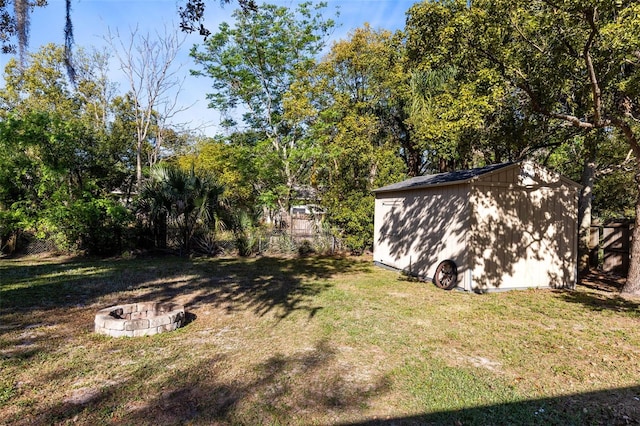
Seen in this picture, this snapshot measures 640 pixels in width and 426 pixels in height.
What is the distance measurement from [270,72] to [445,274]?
1266cm

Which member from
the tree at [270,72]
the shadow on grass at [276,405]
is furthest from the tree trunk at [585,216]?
the tree at [270,72]

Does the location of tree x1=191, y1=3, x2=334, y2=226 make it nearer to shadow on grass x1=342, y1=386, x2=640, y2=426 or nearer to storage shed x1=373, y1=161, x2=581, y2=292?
storage shed x1=373, y1=161, x2=581, y2=292

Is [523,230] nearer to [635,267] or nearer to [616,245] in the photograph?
[635,267]

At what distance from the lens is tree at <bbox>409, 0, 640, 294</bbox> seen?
5876 millimetres

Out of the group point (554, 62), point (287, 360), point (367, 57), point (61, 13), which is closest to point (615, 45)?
point (554, 62)

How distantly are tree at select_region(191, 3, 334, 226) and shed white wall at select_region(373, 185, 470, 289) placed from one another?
5.27m

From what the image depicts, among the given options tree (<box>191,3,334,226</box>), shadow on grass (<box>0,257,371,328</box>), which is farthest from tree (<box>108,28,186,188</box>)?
shadow on grass (<box>0,257,371,328</box>)

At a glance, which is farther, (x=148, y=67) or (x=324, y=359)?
(x=148, y=67)

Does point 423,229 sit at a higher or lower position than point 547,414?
higher

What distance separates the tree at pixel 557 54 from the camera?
5876 millimetres

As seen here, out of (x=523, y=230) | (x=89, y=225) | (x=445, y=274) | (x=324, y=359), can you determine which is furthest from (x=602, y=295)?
(x=89, y=225)

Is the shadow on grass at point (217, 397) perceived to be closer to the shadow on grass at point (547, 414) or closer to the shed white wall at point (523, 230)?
the shadow on grass at point (547, 414)

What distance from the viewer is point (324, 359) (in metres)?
3.93

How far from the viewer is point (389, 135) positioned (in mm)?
16719
